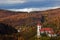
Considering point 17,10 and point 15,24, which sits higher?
point 17,10

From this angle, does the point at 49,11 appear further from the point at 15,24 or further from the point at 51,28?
the point at 15,24

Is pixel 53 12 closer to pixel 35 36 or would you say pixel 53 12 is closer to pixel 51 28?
pixel 51 28

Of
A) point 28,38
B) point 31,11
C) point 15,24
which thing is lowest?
point 28,38

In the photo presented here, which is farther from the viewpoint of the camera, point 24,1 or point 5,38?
point 24,1

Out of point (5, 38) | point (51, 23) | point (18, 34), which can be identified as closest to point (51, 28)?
point (51, 23)

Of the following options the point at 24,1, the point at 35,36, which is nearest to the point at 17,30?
the point at 35,36

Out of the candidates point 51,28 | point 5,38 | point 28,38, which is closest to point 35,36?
point 28,38

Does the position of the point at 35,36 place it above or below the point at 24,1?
below

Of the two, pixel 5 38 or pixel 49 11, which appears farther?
pixel 49 11
